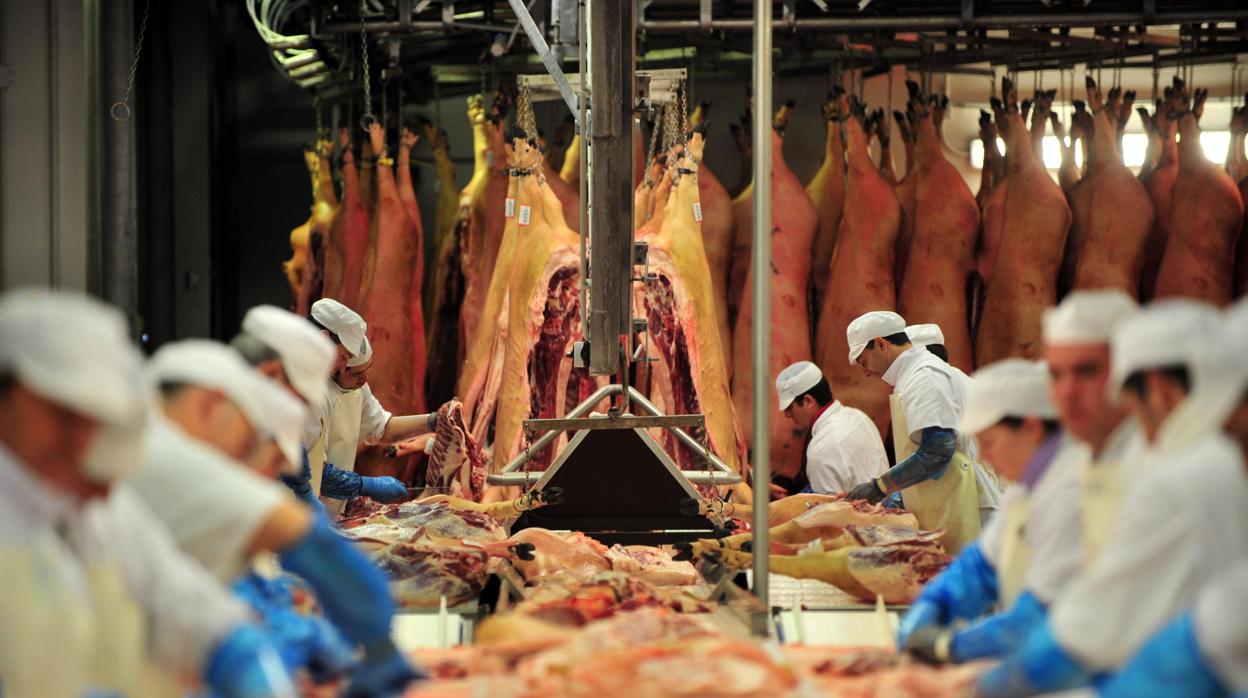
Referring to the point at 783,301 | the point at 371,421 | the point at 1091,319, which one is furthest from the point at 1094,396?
the point at 783,301

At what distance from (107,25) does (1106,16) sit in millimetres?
4612

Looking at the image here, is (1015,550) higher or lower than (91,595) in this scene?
lower

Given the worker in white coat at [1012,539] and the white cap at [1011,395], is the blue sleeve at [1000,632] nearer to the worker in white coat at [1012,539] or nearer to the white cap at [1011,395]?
the worker in white coat at [1012,539]

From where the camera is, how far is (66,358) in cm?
201

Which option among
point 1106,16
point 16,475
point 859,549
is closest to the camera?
point 16,475

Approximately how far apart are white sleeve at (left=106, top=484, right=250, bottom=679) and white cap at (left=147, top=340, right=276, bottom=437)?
344mm

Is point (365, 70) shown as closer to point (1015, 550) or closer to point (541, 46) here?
point (541, 46)

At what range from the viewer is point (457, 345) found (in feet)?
27.4

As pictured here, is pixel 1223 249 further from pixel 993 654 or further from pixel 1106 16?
pixel 993 654

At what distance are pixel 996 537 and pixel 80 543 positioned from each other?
181 cm

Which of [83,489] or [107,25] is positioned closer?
[83,489]

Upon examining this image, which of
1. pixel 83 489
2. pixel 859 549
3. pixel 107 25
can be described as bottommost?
pixel 859 549

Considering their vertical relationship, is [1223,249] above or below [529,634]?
above

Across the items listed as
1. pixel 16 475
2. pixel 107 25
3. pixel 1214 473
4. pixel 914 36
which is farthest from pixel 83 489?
pixel 914 36
